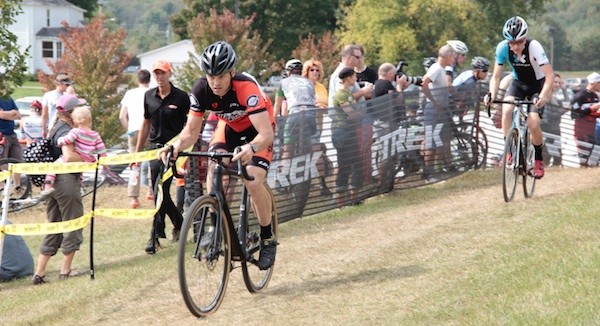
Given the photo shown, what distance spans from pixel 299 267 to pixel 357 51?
6.19 m

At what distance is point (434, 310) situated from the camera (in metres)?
8.31

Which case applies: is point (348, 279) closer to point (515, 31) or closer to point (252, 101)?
point (252, 101)

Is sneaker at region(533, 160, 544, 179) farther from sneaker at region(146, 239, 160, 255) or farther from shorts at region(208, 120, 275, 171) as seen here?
shorts at region(208, 120, 275, 171)

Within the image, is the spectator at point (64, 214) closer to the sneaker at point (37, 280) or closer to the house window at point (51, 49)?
the sneaker at point (37, 280)

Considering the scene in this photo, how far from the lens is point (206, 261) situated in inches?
347

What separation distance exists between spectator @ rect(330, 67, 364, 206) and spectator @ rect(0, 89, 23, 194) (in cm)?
585

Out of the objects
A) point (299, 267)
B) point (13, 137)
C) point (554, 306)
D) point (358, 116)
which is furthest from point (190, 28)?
point (554, 306)

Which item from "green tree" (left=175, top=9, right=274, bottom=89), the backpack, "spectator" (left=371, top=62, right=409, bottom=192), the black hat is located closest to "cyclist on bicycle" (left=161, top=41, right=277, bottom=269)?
the backpack

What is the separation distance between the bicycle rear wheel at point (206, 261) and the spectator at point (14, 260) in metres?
3.95

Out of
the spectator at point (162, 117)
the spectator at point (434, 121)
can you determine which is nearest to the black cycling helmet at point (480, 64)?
the spectator at point (434, 121)

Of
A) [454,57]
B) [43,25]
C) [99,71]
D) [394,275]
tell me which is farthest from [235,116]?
[43,25]

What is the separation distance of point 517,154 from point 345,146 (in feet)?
7.99

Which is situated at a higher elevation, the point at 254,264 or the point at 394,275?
the point at 254,264

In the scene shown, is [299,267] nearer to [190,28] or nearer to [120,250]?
[120,250]
